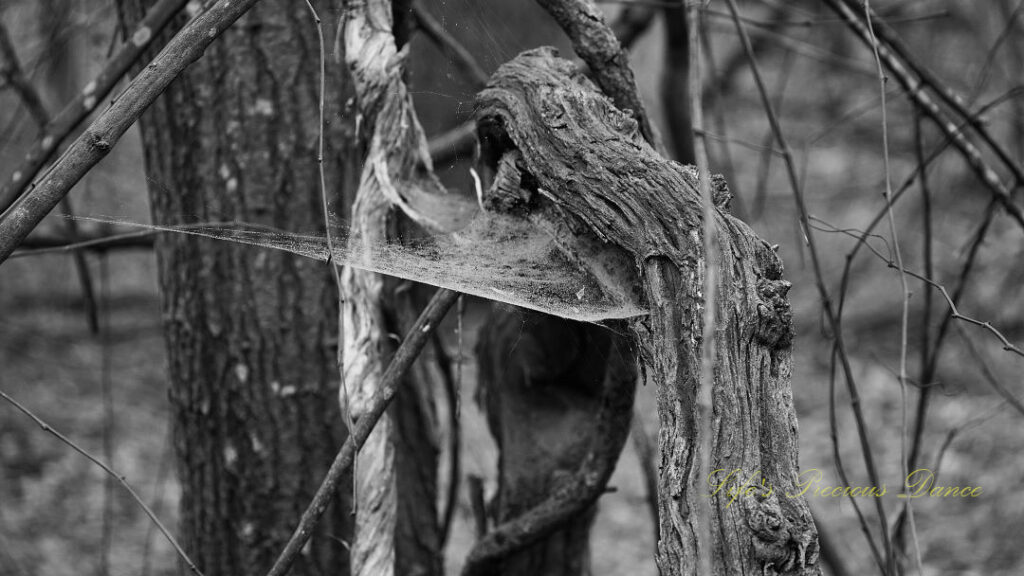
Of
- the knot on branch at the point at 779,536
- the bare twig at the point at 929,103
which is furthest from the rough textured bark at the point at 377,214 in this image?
the bare twig at the point at 929,103

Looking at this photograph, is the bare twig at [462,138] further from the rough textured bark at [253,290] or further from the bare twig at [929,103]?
the bare twig at [929,103]

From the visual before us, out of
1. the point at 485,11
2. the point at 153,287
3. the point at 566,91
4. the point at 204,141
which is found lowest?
the point at 566,91

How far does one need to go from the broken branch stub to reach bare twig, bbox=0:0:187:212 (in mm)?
687

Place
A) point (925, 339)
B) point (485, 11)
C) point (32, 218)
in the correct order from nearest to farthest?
point (32, 218), point (485, 11), point (925, 339)

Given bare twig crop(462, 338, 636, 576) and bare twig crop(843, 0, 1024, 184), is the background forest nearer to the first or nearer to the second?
bare twig crop(843, 0, 1024, 184)

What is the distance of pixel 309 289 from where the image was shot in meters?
1.88

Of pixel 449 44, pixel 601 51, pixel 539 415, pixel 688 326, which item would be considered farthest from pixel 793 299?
pixel 688 326

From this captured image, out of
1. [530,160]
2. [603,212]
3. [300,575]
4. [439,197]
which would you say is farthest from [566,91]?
[300,575]

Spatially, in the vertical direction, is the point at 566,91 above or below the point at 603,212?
above

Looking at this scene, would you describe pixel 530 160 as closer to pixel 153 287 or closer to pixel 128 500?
pixel 128 500

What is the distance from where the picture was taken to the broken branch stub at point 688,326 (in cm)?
86

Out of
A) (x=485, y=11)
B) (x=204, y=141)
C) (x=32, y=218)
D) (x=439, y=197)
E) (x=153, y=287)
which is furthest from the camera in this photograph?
(x=153, y=287)

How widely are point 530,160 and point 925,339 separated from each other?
1.32 metres

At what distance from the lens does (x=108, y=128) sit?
100 cm
